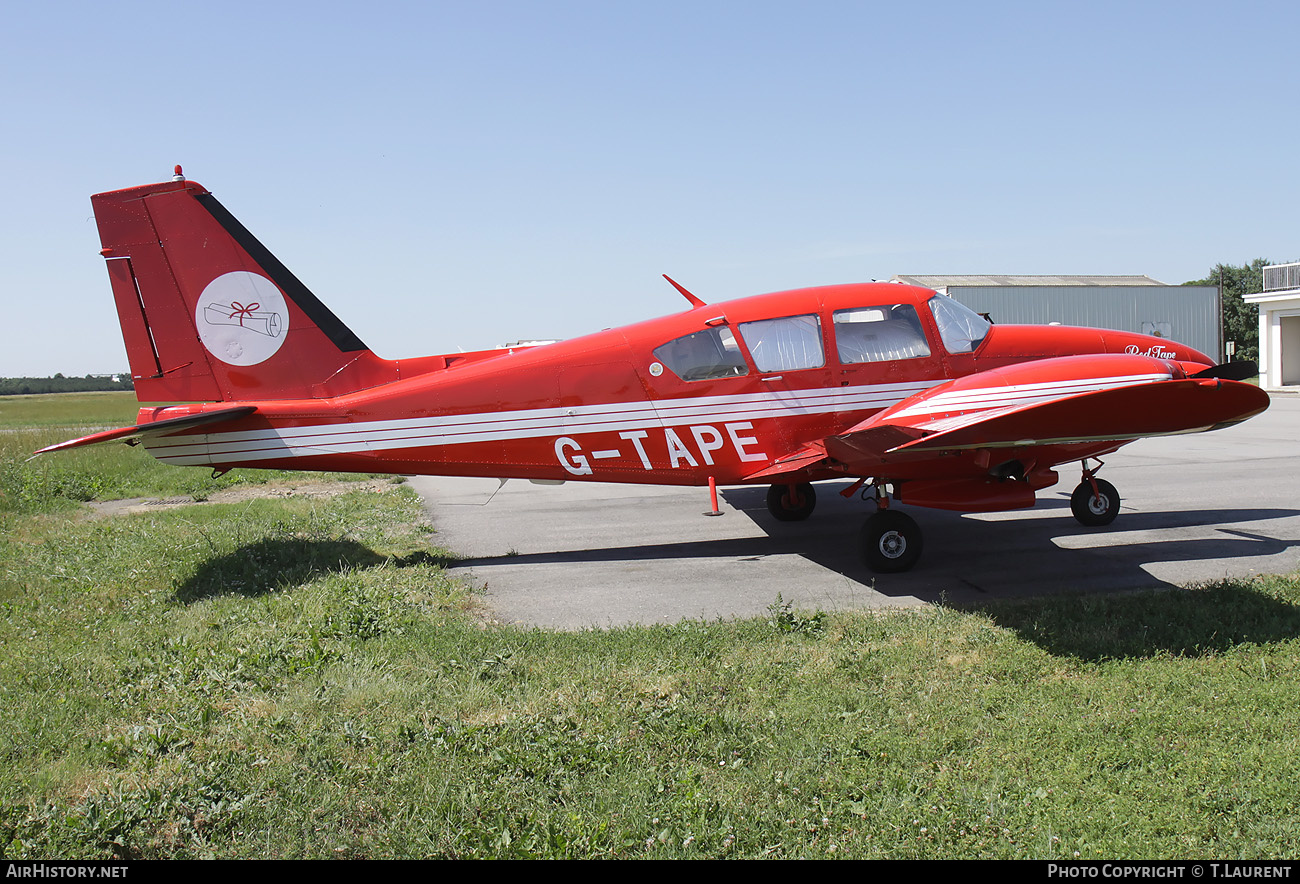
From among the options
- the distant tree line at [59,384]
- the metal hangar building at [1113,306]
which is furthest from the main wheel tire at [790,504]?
the distant tree line at [59,384]

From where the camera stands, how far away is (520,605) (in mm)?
7238

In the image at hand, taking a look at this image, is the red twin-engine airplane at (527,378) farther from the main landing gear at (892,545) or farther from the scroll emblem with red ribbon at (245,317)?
the main landing gear at (892,545)

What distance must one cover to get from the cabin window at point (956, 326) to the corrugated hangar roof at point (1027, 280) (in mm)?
36302

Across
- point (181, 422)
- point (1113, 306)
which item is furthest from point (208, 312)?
point (1113, 306)

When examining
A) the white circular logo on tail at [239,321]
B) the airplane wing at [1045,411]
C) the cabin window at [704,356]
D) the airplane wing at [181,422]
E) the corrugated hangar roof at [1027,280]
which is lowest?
the airplane wing at [1045,411]

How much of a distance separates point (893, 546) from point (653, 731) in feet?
13.4

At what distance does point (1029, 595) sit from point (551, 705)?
428 centimetres

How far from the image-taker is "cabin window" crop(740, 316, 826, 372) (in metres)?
8.46

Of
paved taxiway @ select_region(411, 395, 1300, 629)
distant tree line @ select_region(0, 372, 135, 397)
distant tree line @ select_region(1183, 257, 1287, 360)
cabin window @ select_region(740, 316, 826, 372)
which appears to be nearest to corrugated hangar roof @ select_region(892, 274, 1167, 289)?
distant tree line @ select_region(1183, 257, 1287, 360)

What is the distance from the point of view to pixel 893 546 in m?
7.73

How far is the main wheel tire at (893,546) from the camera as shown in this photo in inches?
303

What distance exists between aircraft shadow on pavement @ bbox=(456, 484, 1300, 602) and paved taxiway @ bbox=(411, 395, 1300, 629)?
2cm

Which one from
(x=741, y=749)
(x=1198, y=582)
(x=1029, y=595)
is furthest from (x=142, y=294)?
(x=1198, y=582)
